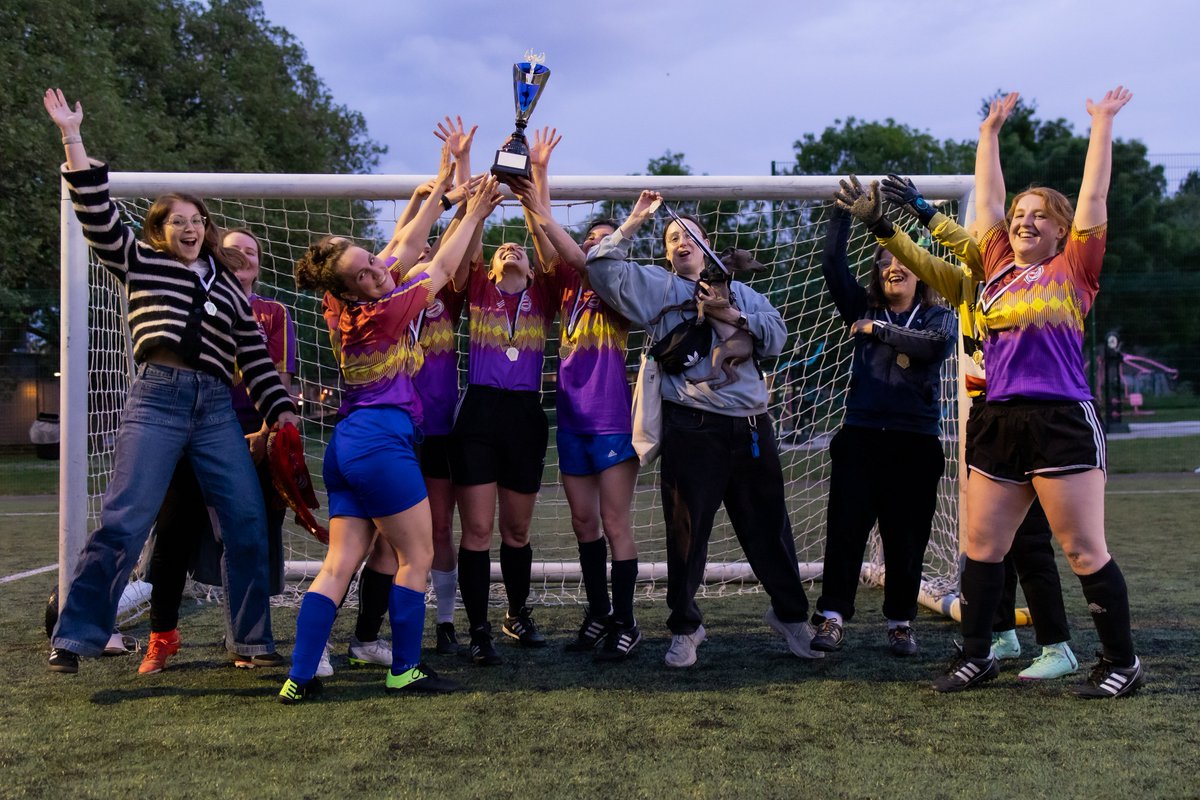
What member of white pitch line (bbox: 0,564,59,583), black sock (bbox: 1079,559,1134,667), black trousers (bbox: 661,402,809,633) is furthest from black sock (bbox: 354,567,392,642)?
white pitch line (bbox: 0,564,59,583)

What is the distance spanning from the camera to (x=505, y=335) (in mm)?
4285

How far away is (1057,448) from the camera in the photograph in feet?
11.2

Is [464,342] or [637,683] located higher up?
[464,342]

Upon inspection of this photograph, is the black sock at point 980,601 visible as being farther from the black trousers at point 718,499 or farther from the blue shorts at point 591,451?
the blue shorts at point 591,451

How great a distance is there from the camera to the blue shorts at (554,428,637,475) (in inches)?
167

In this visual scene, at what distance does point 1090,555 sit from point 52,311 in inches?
635

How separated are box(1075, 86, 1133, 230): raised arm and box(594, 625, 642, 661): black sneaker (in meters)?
2.39

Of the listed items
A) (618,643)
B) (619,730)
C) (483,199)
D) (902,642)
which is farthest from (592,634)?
(483,199)

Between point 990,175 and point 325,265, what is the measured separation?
2476mm

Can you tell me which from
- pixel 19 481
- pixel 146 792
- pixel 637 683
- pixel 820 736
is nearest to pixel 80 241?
pixel 146 792

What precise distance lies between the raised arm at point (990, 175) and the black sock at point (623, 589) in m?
1.99

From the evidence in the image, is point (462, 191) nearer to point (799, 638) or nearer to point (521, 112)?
point (521, 112)

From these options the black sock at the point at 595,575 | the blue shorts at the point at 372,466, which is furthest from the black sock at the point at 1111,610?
the blue shorts at the point at 372,466

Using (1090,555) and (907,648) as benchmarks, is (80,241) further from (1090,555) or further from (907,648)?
(1090,555)
